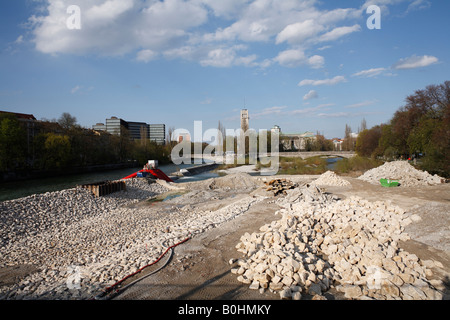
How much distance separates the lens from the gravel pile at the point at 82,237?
511 cm

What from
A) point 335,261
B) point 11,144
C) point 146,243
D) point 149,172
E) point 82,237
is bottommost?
point 82,237

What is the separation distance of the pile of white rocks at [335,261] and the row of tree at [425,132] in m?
19.5

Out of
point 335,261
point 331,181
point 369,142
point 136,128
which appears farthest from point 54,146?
point 136,128

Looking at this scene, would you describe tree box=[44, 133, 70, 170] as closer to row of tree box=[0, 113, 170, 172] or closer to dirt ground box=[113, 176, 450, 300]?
row of tree box=[0, 113, 170, 172]

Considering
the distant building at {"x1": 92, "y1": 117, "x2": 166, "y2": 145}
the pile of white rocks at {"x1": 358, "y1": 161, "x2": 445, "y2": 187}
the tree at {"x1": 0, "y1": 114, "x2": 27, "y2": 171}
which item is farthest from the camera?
the distant building at {"x1": 92, "y1": 117, "x2": 166, "y2": 145}

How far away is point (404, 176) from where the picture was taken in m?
18.6

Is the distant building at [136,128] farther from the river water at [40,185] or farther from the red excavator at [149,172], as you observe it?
the red excavator at [149,172]

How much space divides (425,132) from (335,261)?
30534 millimetres

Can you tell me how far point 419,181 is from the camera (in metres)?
18.1

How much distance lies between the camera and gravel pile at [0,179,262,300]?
16.8 ft

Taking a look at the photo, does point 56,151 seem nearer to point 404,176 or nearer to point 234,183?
point 234,183

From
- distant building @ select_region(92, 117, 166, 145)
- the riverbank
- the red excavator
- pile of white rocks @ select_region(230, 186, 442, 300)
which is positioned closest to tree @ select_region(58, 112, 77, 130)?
the red excavator

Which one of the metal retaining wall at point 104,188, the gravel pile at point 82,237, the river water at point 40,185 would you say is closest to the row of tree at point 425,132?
the gravel pile at point 82,237

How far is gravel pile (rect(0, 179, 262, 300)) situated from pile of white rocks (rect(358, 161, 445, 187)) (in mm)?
12065
